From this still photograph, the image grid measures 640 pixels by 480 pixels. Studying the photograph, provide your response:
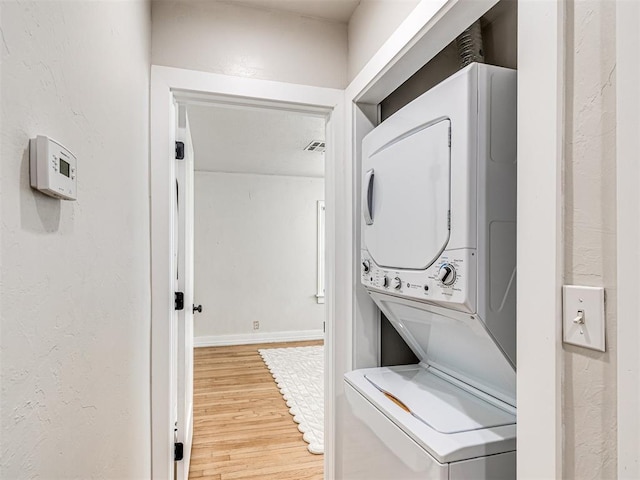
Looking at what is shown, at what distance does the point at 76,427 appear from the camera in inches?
31.9

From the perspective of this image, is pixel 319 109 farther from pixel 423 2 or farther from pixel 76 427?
pixel 76 427

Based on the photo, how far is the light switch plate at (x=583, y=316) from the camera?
726 millimetres

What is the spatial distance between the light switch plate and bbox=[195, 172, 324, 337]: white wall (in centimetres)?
510

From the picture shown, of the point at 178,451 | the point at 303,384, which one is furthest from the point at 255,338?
the point at 178,451

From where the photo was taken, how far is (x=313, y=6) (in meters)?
1.84

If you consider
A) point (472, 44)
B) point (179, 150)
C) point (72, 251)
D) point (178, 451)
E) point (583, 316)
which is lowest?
point (178, 451)

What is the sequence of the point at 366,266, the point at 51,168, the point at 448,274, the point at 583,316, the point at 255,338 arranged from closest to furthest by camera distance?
the point at 51,168 < the point at 583,316 < the point at 448,274 < the point at 366,266 < the point at 255,338

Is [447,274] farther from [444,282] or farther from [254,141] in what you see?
[254,141]

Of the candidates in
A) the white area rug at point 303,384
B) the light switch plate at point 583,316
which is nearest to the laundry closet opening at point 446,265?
the light switch plate at point 583,316

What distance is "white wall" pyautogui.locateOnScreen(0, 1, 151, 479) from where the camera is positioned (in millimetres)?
557

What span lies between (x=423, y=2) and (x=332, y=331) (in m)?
1.38

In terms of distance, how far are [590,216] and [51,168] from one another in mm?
918

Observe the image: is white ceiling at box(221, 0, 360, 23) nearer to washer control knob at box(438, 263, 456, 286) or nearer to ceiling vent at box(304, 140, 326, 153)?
washer control knob at box(438, 263, 456, 286)

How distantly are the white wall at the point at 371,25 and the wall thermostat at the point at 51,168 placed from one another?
118cm
